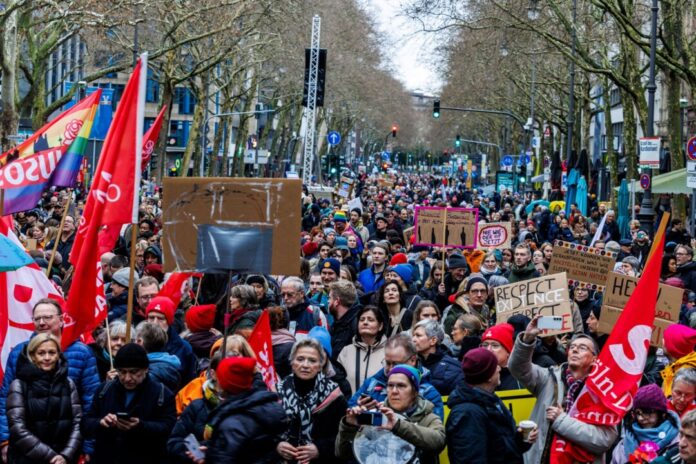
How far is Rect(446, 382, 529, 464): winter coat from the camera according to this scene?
21.2ft

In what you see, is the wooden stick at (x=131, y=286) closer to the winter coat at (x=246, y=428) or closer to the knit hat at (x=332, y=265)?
the winter coat at (x=246, y=428)

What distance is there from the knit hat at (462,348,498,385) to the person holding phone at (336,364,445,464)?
0.79ft

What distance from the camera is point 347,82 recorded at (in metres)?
59.5

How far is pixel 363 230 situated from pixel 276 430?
15751mm

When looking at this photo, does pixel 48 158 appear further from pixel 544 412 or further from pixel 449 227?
pixel 544 412

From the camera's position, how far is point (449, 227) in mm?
17234

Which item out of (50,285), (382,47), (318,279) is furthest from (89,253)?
(382,47)

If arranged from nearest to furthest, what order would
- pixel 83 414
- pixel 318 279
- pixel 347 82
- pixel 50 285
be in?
pixel 83 414 → pixel 50 285 → pixel 318 279 → pixel 347 82

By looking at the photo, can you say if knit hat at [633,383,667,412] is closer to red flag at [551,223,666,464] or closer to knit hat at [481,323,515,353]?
red flag at [551,223,666,464]

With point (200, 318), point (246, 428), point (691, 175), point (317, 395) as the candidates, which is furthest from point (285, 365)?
point (691, 175)

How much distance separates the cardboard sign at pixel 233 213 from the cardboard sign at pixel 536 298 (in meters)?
2.37

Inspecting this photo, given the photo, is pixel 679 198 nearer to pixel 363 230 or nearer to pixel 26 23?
pixel 363 230

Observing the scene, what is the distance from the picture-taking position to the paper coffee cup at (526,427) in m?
6.68

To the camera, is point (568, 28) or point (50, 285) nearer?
point (50, 285)
